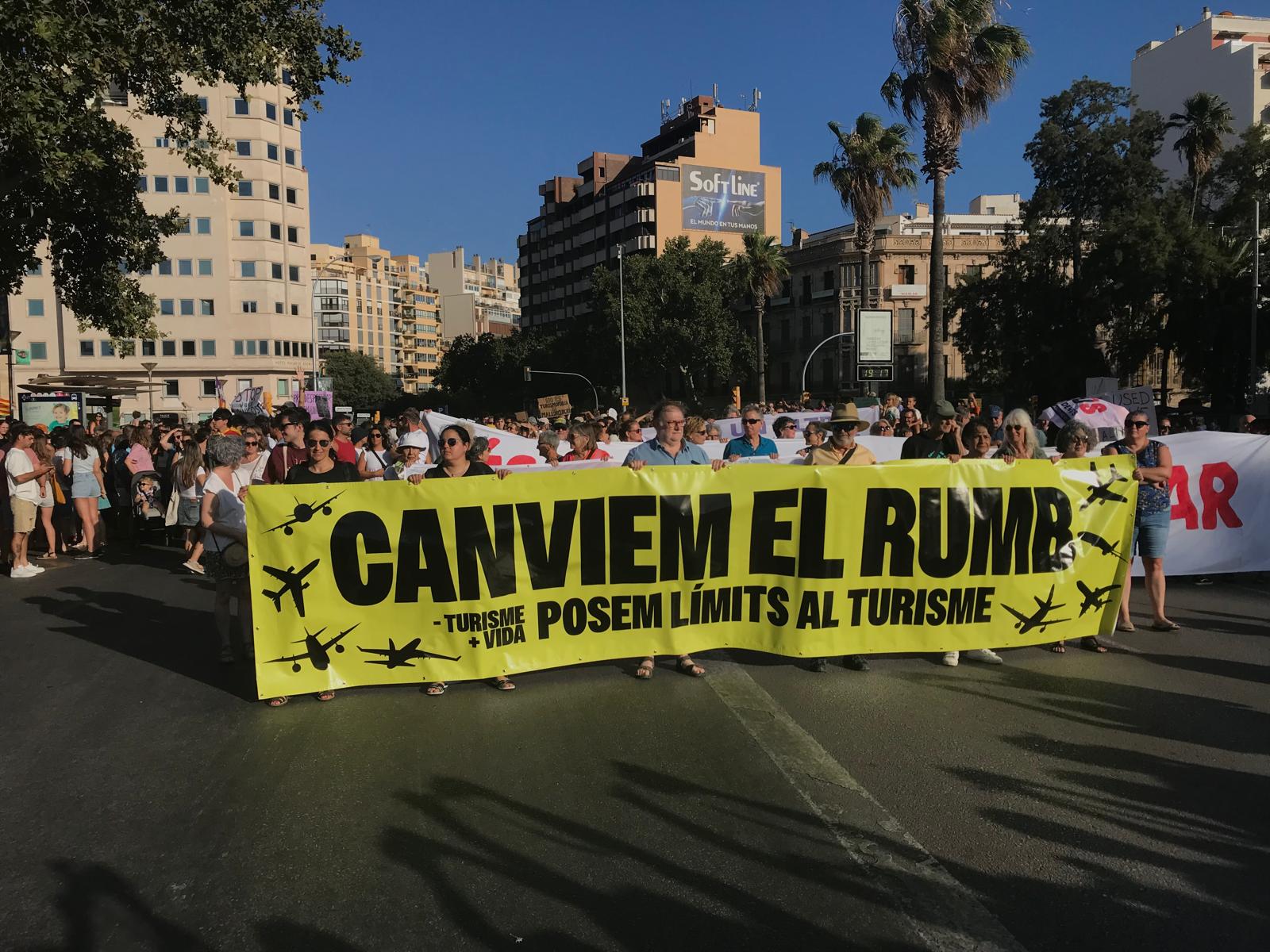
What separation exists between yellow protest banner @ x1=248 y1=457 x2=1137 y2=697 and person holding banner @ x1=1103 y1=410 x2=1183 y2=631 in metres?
0.78

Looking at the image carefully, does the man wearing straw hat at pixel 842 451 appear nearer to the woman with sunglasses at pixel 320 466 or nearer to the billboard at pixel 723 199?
the woman with sunglasses at pixel 320 466

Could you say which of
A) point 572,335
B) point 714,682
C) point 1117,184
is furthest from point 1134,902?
point 572,335

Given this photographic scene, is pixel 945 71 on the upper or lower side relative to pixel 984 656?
upper

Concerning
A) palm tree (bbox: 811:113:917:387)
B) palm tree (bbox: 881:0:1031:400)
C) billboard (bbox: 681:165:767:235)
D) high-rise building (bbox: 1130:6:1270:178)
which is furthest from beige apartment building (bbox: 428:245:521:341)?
palm tree (bbox: 881:0:1031:400)

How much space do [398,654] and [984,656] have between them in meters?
3.84

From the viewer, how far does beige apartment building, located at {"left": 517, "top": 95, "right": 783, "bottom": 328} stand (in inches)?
3565

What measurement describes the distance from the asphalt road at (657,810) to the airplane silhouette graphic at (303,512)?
3.46ft

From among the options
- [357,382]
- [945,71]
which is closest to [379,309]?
[357,382]

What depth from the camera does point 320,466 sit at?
6.33 m

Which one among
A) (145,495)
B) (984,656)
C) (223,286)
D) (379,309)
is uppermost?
(379,309)

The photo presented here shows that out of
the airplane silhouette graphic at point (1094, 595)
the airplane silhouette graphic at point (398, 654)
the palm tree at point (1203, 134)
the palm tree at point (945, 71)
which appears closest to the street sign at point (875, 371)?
the palm tree at point (945, 71)

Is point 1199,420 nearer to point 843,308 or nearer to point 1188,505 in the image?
point 1188,505

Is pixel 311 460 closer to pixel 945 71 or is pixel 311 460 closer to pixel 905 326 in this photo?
pixel 945 71

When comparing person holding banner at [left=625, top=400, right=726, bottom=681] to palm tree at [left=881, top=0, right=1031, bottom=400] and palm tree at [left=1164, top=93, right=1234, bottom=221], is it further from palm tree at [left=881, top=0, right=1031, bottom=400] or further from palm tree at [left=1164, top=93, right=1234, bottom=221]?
palm tree at [left=1164, top=93, right=1234, bottom=221]
